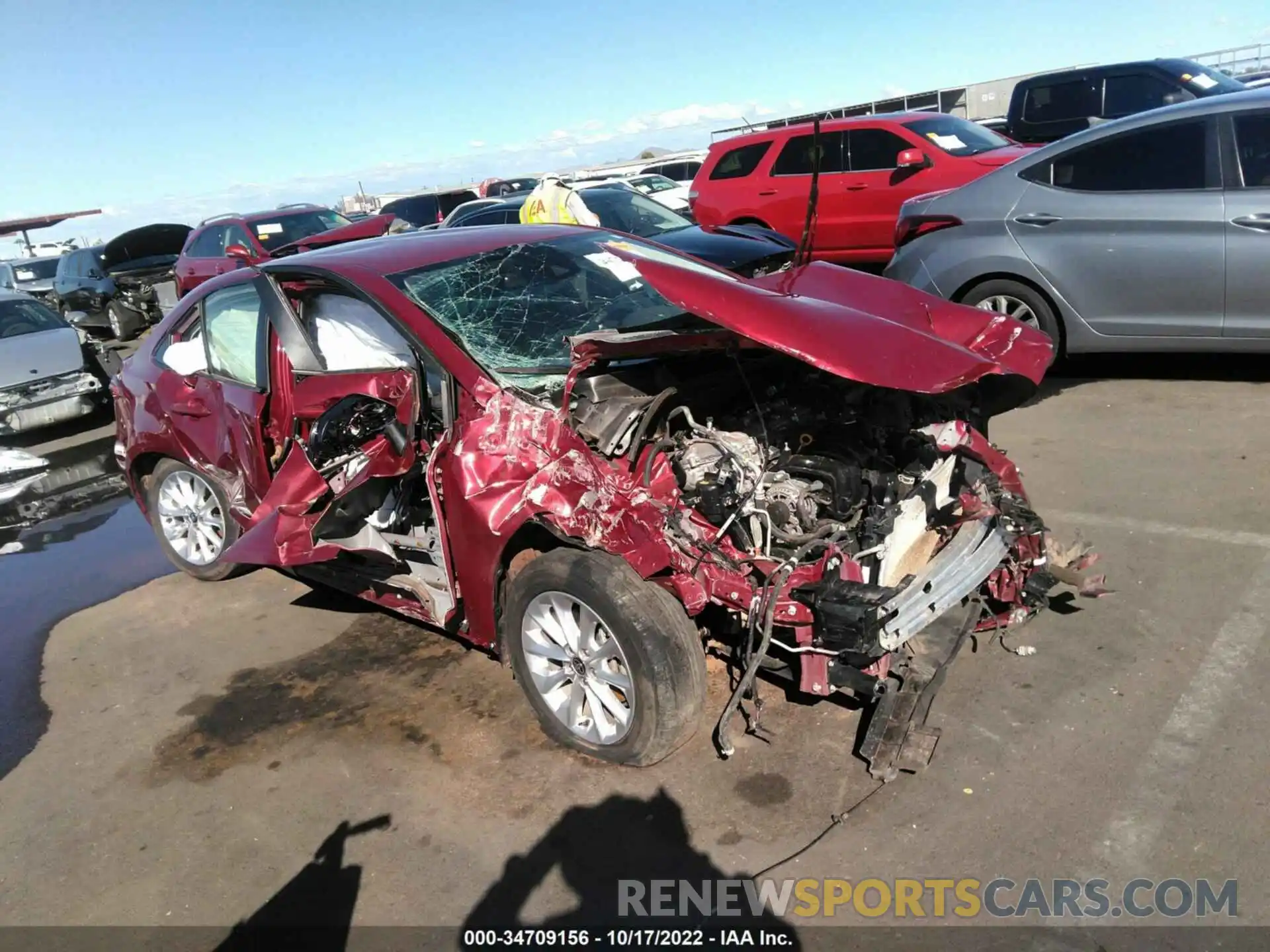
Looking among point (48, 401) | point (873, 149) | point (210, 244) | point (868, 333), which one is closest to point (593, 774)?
point (868, 333)

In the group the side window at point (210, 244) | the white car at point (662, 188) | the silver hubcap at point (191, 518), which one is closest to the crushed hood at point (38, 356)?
the side window at point (210, 244)

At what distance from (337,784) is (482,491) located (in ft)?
3.87

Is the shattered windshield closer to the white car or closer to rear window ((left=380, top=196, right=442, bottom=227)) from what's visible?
the white car

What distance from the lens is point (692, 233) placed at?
874 centimetres

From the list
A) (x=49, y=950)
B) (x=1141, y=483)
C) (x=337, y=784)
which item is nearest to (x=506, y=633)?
(x=337, y=784)

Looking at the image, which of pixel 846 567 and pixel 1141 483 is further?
pixel 1141 483

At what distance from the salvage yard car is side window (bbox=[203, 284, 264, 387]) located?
215 inches

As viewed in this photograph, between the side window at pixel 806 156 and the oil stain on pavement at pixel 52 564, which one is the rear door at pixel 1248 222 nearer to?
the side window at pixel 806 156

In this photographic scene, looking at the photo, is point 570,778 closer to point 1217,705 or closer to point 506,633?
point 506,633

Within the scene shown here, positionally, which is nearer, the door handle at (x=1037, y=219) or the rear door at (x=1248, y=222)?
the rear door at (x=1248, y=222)

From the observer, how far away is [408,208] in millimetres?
18984

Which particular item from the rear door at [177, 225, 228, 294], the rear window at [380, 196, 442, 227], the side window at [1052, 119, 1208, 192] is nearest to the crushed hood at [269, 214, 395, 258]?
the side window at [1052, 119, 1208, 192]

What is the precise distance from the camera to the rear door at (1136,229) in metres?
5.46

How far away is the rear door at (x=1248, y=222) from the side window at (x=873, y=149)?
4.71 m
